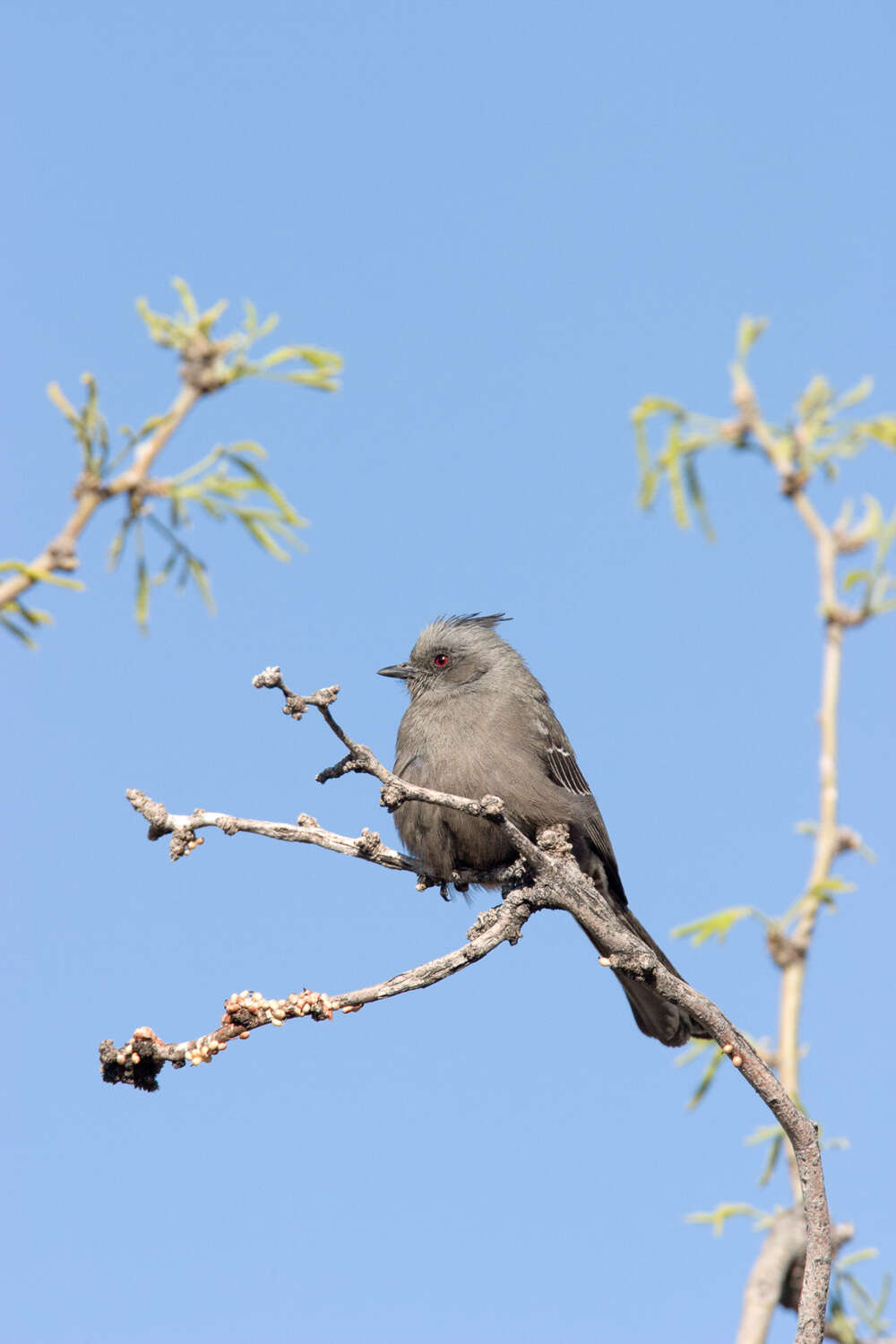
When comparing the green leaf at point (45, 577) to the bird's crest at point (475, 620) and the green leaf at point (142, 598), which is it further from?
the bird's crest at point (475, 620)

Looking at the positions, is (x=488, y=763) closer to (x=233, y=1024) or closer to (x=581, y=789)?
(x=581, y=789)

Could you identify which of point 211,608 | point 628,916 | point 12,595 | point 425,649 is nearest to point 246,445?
point 211,608

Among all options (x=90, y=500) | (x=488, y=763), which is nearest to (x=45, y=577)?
(x=90, y=500)

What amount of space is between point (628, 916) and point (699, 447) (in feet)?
10.1

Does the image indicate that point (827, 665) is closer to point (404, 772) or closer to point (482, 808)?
point (482, 808)

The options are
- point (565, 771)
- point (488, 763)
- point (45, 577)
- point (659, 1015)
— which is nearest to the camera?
point (45, 577)

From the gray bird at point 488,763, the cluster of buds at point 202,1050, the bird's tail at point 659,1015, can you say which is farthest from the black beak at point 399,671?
the cluster of buds at point 202,1050

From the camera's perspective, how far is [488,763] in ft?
24.6

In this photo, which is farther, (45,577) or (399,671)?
(399,671)

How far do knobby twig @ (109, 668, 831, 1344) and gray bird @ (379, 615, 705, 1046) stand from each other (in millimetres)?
1439

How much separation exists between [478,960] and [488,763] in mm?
2638

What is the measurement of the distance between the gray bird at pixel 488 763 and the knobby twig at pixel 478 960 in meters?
1.44

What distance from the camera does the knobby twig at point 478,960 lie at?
4.28 meters

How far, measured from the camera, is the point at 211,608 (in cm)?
518
